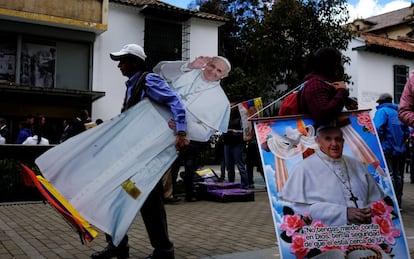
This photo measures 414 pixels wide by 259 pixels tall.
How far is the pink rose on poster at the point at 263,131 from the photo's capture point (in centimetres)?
313

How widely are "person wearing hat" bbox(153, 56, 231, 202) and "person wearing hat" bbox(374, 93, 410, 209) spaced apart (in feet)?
13.7

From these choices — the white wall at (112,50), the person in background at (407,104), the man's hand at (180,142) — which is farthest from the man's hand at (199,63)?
the white wall at (112,50)

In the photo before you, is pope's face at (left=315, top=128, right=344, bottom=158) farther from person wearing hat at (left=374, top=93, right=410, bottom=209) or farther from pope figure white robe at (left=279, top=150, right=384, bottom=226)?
person wearing hat at (left=374, top=93, right=410, bottom=209)

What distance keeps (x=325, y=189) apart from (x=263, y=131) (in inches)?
22.0

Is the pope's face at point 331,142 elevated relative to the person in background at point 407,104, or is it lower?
lower

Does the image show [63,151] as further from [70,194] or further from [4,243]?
[4,243]

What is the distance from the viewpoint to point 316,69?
135 inches

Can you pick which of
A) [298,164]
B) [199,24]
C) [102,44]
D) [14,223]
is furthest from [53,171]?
[199,24]

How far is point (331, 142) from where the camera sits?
3.17 meters

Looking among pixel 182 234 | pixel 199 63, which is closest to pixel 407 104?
pixel 199 63

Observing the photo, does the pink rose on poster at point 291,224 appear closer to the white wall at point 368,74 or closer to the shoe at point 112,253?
the shoe at point 112,253

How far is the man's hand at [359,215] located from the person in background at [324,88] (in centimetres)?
62

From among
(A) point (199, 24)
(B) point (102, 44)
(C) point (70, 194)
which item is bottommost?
(C) point (70, 194)

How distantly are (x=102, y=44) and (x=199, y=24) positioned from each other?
17.0 feet
